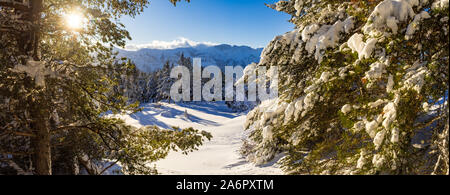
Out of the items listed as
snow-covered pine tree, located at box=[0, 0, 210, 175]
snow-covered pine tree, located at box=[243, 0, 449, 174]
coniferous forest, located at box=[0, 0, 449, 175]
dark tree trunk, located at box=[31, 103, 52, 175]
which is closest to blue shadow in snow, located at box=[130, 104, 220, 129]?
coniferous forest, located at box=[0, 0, 449, 175]

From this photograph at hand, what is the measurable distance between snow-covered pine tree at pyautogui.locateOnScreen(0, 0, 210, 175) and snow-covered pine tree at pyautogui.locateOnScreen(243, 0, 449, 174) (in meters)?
2.13

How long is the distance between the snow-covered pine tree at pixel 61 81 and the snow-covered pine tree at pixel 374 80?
2.13 metres

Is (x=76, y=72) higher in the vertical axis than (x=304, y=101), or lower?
higher

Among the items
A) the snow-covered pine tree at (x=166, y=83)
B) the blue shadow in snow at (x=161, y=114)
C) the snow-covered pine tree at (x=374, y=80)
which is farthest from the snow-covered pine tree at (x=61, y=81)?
the snow-covered pine tree at (x=166, y=83)

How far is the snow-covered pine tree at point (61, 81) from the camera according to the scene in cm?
321

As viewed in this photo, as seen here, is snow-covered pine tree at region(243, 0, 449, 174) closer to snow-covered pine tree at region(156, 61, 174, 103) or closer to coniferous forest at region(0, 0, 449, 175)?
coniferous forest at region(0, 0, 449, 175)

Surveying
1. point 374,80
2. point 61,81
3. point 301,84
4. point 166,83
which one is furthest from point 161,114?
point 374,80

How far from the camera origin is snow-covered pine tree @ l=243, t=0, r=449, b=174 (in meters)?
2.39

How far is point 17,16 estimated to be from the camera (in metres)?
3.32

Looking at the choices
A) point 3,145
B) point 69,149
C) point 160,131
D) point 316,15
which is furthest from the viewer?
point 69,149

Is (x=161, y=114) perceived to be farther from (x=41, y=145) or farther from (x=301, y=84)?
(x=301, y=84)
